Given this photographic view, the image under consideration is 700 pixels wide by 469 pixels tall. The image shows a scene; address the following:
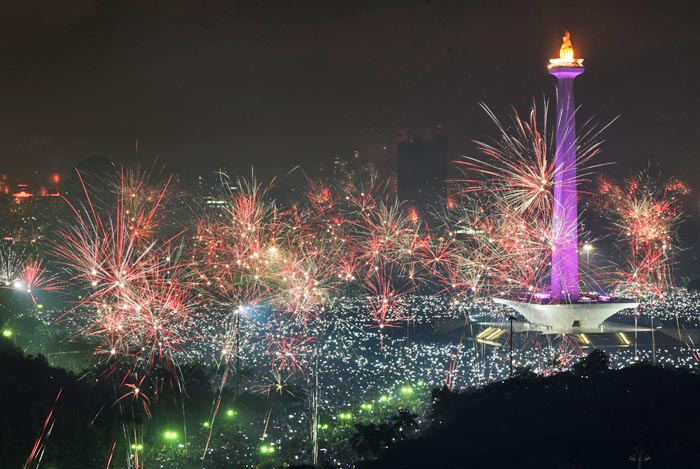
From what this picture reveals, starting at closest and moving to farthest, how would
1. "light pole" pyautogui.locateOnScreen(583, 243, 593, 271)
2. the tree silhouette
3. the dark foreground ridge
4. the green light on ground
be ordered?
the dark foreground ridge
the green light on ground
the tree silhouette
"light pole" pyautogui.locateOnScreen(583, 243, 593, 271)

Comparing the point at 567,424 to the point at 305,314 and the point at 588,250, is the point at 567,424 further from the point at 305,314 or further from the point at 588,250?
the point at 588,250

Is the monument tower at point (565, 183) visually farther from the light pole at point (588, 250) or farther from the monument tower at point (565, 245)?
the light pole at point (588, 250)

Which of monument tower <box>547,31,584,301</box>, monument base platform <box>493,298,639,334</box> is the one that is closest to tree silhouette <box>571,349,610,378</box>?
monument base platform <box>493,298,639,334</box>

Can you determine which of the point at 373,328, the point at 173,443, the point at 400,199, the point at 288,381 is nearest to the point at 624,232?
the point at 400,199

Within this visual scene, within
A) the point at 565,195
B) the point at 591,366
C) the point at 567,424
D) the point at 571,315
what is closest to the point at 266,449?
the point at 567,424

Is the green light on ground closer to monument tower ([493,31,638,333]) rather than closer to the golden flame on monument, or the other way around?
monument tower ([493,31,638,333])

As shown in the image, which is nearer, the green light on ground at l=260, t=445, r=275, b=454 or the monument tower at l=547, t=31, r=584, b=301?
the green light on ground at l=260, t=445, r=275, b=454
